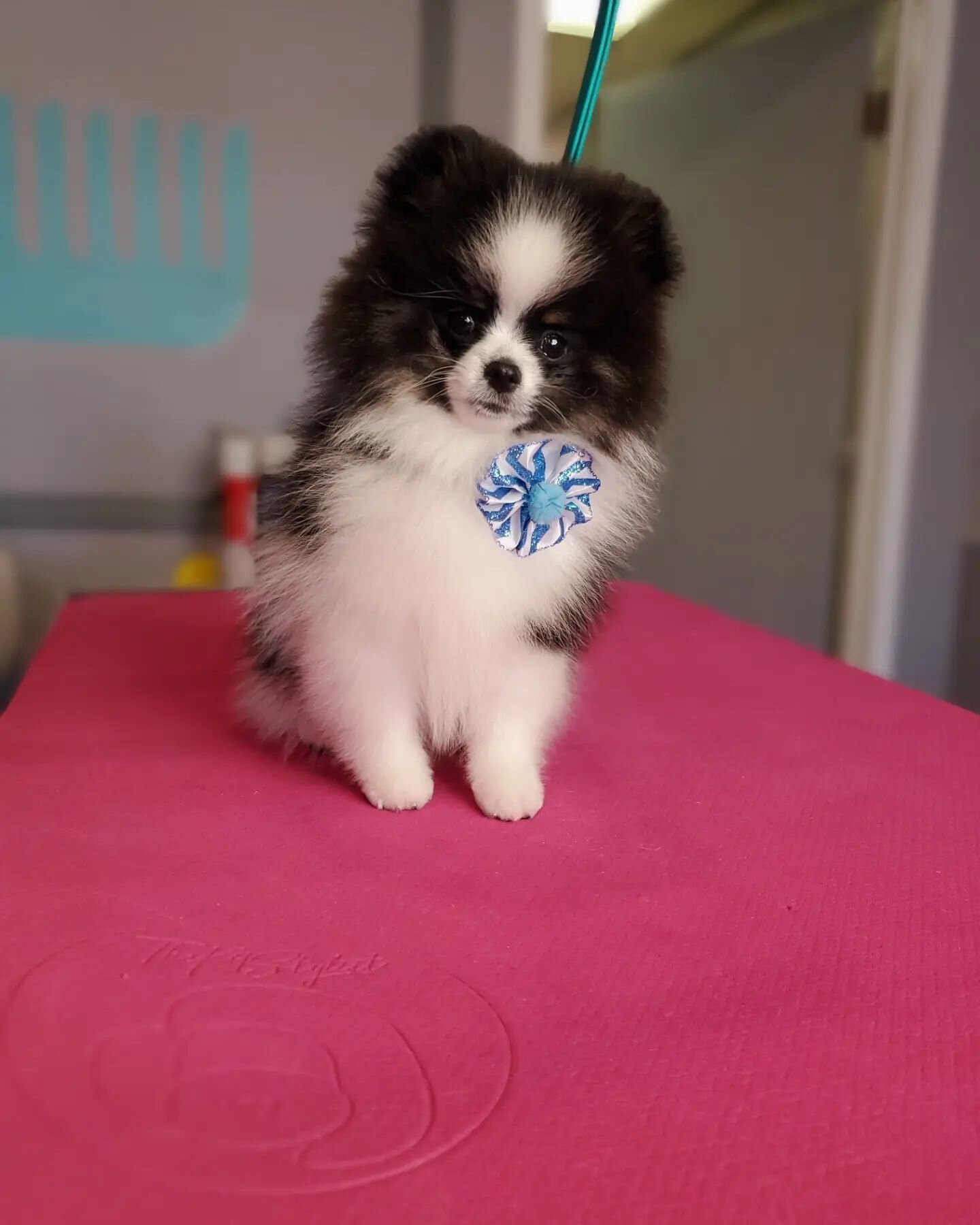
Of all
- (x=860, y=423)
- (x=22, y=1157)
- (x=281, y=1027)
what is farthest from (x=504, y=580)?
(x=860, y=423)

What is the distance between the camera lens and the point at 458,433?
39.5 inches

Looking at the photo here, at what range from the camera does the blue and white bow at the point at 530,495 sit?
3.27ft

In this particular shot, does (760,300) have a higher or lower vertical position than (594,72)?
lower

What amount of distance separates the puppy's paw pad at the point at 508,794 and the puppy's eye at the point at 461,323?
48 cm

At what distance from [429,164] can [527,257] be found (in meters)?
0.18

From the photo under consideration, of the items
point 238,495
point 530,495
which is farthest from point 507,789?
point 238,495

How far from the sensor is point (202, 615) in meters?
1.95

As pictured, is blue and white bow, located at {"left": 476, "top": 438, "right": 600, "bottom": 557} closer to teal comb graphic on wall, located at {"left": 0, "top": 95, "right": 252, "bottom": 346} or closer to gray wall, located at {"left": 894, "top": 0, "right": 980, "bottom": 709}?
teal comb graphic on wall, located at {"left": 0, "top": 95, "right": 252, "bottom": 346}

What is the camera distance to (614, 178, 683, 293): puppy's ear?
3.32ft

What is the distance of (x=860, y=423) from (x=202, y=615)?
2080 mm

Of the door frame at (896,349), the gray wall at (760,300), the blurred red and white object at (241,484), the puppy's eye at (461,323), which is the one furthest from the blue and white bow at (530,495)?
the door frame at (896,349)

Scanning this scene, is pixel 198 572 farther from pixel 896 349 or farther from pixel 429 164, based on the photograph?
pixel 896 349

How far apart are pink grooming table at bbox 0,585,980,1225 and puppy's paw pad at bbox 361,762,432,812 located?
19 millimetres

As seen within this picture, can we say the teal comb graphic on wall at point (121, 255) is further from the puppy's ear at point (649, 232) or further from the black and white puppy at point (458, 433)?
the puppy's ear at point (649, 232)
